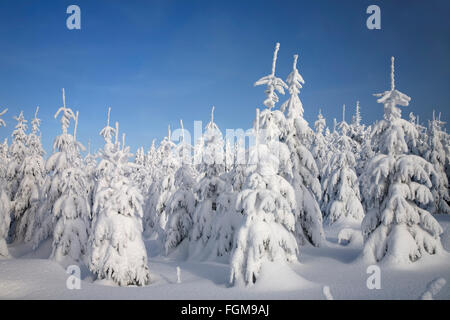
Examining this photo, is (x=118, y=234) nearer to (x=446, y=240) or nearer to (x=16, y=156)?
(x=446, y=240)

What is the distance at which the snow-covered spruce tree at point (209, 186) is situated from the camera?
23609mm

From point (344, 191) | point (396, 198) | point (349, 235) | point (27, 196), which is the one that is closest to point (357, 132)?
point (344, 191)

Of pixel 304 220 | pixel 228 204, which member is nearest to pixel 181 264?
pixel 228 204

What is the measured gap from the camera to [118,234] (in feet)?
50.0

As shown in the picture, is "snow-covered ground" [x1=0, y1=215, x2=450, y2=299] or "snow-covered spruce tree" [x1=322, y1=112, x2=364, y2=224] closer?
"snow-covered ground" [x1=0, y1=215, x2=450, y2=299]

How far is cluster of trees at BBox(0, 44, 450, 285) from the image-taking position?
14852mm

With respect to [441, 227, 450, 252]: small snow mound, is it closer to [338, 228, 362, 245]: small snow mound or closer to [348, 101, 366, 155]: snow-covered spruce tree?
[338, 228, 362, 245]: small snow mound

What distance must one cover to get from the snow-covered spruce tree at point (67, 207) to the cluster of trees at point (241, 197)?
0.07 meters

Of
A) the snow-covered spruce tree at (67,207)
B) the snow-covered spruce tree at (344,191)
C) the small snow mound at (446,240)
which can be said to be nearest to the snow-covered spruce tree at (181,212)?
the snow-covered spruce tree at (67,207)

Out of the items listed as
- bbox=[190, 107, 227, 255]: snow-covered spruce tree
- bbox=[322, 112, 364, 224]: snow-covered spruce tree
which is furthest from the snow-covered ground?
bbox=[322, 112, 364, 224]: snow-covered spruce tree

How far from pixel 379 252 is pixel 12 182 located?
114ft

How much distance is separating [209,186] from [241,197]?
31.2 ft

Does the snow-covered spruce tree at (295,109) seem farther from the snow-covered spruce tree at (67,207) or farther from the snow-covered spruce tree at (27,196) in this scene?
the snow-covered spruce tree at (27,196)

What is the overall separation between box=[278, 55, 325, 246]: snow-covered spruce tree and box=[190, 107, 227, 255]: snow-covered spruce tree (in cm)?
520
